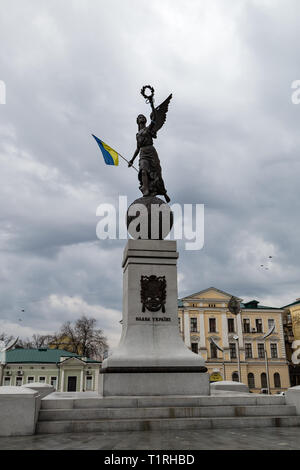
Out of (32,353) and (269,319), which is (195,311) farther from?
(32,353)

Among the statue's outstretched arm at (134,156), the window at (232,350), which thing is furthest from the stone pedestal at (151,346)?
the window at (232,350)

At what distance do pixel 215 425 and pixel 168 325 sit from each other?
340 cm

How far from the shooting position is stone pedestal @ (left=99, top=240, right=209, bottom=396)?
9.80m

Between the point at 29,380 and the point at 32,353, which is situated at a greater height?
the point at 32,353

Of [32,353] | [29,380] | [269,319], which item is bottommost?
[29,380]

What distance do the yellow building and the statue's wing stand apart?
38.9 meters

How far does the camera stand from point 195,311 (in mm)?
52062

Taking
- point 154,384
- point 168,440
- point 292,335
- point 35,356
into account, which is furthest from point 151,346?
point 292,335

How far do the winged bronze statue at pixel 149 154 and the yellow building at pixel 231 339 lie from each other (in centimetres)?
3877

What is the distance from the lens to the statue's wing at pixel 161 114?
45.1 ft

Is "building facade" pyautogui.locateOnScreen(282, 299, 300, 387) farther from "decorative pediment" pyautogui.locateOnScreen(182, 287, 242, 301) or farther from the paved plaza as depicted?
the paved plaza

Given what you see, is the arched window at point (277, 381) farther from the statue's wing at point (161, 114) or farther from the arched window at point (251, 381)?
the statue's wing at point (161, 114)
